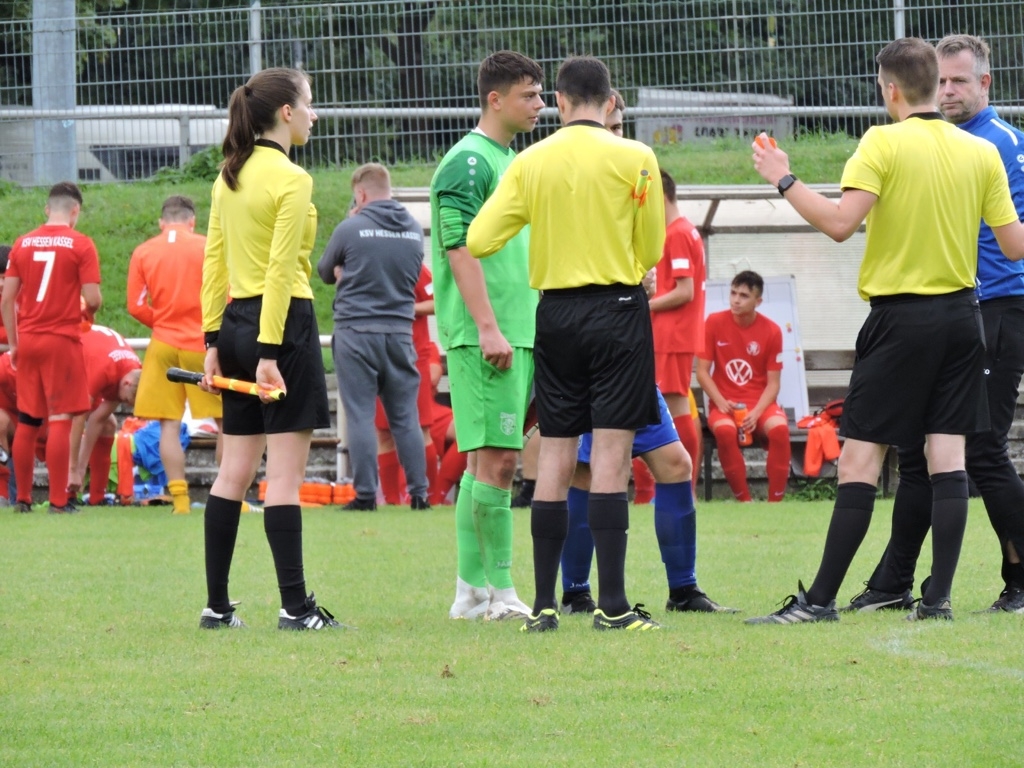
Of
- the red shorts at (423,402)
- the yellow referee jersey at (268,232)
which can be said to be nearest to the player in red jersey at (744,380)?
the red shorts at (423,402)

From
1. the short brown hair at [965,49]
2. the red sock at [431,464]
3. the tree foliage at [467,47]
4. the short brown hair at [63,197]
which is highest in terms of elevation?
the tree foliage at [467,47]

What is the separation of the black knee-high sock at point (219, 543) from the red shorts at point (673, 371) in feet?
17.7

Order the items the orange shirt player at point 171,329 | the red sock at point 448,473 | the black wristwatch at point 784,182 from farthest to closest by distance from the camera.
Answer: the red sock at point 448,473 → the orange shirt player at point 171,329 → the black wristwatch at point 784,182

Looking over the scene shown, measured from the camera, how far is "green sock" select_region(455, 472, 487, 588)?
6715 mm

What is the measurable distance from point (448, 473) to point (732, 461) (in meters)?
2.20

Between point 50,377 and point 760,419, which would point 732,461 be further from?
point 50,377

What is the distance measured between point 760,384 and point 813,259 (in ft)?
8.58

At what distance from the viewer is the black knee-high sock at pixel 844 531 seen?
20.1 feet

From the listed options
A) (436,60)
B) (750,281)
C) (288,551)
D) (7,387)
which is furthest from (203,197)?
(288,551)

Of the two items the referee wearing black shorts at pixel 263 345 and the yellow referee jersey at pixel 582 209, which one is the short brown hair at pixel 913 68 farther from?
the referee wearing black shorts at pixel 263 345

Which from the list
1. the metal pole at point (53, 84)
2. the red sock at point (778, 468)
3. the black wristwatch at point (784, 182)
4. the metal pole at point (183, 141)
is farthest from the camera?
the metal pole at point (183, 141)

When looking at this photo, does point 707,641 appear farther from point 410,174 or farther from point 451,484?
point 410,174

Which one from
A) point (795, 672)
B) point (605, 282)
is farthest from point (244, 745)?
point (605, 282)

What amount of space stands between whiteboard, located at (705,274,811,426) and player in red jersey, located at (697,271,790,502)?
864 mm
